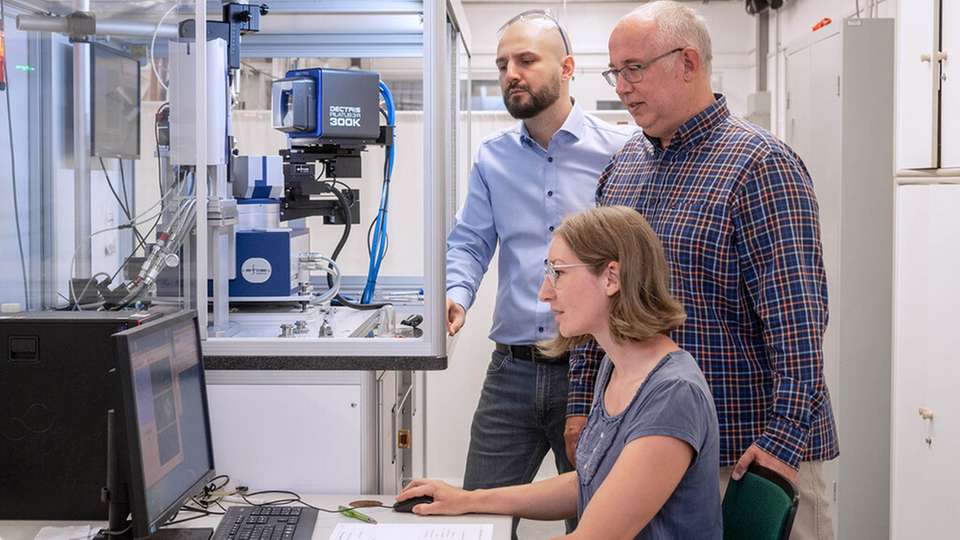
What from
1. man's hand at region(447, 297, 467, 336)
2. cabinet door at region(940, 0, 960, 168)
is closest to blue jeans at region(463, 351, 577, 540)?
man's hand at region(447, 297, 467, 336)

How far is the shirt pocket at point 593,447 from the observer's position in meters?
1.69

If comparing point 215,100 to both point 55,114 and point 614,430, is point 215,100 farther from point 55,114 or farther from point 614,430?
point 614,430

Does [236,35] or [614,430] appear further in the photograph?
[236,35]

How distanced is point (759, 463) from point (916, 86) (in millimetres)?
1778

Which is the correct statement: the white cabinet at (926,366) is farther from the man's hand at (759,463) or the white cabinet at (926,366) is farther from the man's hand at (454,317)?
the man's hand at (454,317)

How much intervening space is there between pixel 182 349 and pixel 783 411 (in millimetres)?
1044

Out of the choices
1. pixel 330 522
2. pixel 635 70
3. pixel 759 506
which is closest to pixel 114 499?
pixel 330 522

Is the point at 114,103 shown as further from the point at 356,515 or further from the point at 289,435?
the point at 356,515

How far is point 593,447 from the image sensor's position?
1.74m

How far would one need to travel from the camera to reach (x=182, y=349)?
176 cm

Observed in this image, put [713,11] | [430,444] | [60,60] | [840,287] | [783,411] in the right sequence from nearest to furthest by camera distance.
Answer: [783,411] < [60,60] < [840,287] < [430,444] < [713,11]

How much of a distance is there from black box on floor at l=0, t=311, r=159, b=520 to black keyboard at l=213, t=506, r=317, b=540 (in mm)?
237

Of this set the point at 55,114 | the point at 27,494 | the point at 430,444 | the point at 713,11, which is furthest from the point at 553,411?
the point at 713,11

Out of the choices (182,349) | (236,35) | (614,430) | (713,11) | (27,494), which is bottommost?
(27,494)
